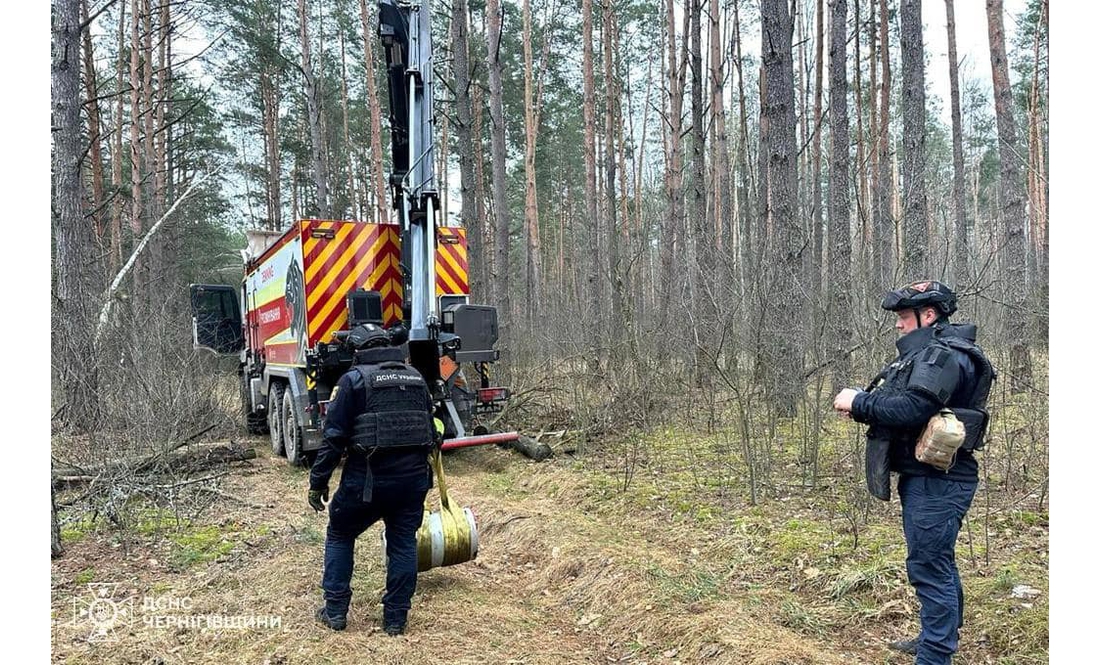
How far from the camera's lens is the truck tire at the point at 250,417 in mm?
10889

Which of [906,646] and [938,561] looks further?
[906,646]

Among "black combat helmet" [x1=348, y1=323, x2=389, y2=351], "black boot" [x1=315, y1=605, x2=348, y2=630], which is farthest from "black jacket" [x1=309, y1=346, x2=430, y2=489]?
"black boot" [x1=315, y1=605, x2=348, y2=630]

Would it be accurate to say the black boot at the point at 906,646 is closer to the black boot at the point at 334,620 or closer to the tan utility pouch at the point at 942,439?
the tan utility pouch at the point at 942,439

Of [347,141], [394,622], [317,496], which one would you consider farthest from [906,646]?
[347,141]

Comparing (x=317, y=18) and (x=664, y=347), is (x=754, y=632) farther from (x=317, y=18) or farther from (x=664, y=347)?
(x=317, y=18)

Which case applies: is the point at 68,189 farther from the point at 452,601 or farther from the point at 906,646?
the point at 906,646

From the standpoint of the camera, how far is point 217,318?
13461 millimetres

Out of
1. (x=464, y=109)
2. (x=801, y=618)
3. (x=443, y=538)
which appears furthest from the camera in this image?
(x=464, y=109)

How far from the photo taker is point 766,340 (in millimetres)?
5934

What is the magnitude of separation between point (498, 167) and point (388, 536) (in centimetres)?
1010

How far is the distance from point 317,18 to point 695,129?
50.8 feet

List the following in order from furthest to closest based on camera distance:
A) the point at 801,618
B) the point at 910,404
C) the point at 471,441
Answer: the point at 471,441 → the point at 801,618 → the point at 910,404

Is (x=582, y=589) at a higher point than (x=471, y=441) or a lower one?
lower

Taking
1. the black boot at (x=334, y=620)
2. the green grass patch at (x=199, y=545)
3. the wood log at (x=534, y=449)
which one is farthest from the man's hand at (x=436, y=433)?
the wood log at (x=534, y=449)
